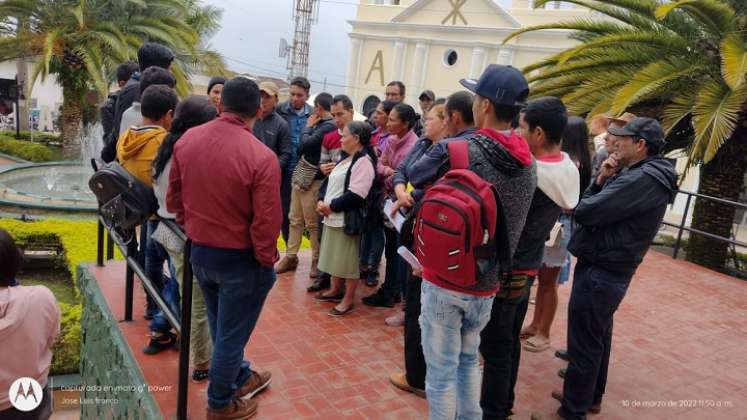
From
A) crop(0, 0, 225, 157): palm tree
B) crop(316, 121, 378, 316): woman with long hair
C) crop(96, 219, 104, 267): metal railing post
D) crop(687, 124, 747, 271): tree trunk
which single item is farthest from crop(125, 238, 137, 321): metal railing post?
crop(0, 0, 225, 157): palm tree

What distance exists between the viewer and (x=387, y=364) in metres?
3.70

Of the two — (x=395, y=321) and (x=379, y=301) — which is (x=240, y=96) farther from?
(x=379, y=301)

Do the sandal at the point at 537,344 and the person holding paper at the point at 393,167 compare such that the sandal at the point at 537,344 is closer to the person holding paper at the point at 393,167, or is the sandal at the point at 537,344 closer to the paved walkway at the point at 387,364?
the paved walkway at the point at 387,364

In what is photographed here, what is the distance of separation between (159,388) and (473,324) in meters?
1.80

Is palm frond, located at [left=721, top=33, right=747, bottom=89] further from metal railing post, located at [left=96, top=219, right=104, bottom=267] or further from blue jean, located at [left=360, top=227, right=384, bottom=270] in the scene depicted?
metal railing post, located at [left=96, top=219, right=104, bottom=267]

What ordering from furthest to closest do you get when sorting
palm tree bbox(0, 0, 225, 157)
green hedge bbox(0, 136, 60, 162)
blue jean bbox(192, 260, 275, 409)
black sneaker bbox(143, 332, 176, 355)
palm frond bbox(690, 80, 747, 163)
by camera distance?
green hedge bbox(0, 136, 60, 162), palm tree bbox(0, 0, 225, 157), palm frond bbox(690, 80, 747, 163), black sneaker bbox(143, 332, 176, 355), blue jean bbox(192, 260, 275, 409)

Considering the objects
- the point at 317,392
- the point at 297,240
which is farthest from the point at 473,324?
the point at 297,240

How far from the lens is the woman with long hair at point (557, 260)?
12.2 feet

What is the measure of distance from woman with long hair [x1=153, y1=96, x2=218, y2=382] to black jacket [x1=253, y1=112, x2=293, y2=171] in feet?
6.57

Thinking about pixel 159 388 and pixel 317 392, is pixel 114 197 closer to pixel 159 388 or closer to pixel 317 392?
pixel 159 388

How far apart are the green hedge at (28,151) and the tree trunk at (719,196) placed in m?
17.2

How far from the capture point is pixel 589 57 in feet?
26.0

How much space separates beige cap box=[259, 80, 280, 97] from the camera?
15.9ft

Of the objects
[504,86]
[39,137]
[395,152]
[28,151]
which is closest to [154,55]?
[395,152]
